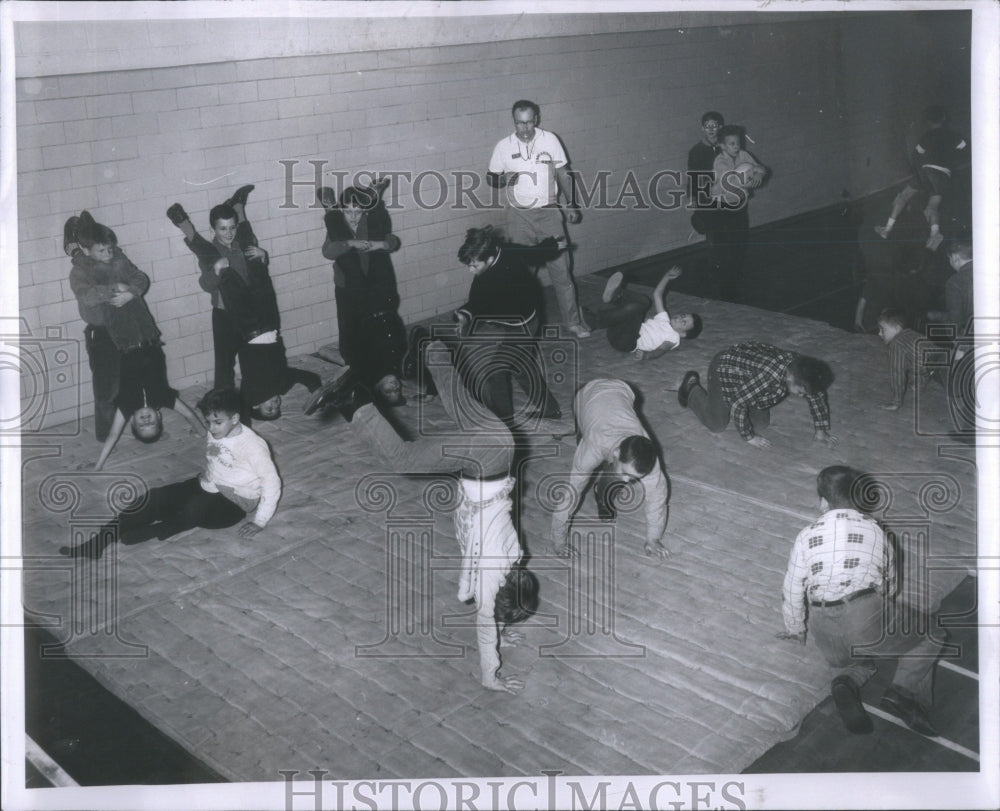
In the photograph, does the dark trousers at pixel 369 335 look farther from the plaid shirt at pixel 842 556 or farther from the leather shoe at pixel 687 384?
the plaid shirt at pixel 842 556

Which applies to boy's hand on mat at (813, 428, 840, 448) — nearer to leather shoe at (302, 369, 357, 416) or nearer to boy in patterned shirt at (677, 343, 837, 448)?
boy in patterned shirt at (677, 343, 837, 448)

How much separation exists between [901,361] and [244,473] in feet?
16.6

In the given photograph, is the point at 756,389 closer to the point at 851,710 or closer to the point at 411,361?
the point at 851,710

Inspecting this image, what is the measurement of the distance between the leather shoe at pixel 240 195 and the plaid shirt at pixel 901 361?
212 inches

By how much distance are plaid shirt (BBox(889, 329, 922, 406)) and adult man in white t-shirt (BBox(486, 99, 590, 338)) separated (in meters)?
2.89

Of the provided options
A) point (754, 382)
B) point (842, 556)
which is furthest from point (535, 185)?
point (842, 556)

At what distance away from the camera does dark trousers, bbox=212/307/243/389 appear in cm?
829

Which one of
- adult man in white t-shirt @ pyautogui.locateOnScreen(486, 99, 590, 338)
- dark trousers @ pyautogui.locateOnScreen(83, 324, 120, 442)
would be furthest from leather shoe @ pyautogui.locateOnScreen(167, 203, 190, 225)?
adult man in white t-shirt @ pyautogui.locateOnScreen(486, 99, 590, 338)

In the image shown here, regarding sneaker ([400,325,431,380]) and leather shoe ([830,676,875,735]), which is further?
sneaker ([400,325,431,380])

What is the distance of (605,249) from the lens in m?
11.8

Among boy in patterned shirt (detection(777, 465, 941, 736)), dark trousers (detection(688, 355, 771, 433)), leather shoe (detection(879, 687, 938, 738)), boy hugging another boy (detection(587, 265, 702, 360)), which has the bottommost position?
leather shoe (detection(879, 687, 938, 738))

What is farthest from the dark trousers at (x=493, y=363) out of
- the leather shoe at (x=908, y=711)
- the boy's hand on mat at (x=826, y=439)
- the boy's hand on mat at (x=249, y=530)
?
the leather shoe at (x=908, y=711)

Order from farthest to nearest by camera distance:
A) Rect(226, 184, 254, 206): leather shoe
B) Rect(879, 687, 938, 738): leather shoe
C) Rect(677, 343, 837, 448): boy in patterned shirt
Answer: Rect(226, 184, 254, 206): leather shoe, Rect(677, 343, 837, 448): boy in patterned shirt, Rect(879, 687, 938, 738): leather shoe

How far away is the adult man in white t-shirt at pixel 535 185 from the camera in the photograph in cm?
921
